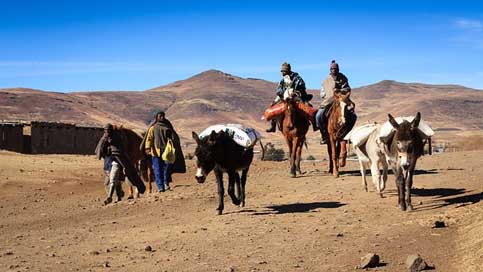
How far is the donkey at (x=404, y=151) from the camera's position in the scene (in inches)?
435

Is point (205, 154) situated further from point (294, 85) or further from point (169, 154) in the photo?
point (294, 85)

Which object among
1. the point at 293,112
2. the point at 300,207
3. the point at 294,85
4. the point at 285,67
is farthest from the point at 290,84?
the point at 300,207

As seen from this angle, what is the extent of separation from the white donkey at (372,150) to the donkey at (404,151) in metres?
0.50

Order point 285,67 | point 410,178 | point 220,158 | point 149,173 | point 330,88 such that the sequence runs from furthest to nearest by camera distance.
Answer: point 285,67 → point 149,173 → point 330,88 → point 220,158 → point 410,178

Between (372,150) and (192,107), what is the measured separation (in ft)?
420

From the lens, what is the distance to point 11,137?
3338cm

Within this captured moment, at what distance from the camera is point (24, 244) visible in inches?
409

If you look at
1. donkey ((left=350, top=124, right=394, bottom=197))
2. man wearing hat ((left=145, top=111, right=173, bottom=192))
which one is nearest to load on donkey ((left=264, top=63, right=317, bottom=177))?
man wearing hat ((left=145, top=111, right=173, bottom=192))

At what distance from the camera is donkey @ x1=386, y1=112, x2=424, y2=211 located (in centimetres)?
1104

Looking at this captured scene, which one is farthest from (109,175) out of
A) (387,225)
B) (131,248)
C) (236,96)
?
(236,96)

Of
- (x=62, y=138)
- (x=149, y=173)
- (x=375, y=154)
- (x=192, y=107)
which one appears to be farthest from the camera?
(x=192, y=107)

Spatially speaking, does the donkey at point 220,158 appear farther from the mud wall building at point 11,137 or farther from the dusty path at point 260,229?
the mud wall building at point 11,137

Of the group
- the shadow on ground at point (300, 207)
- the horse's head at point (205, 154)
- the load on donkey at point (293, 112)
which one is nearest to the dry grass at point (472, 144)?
the load on donkey at point (293, 112)

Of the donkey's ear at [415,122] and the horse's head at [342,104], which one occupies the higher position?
the horse's head at [342,104]
